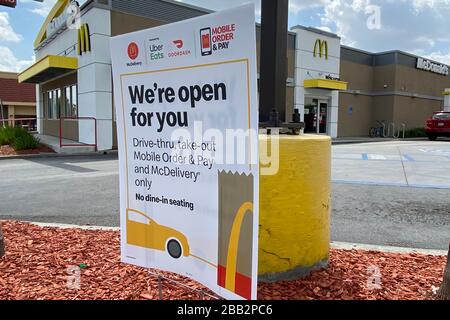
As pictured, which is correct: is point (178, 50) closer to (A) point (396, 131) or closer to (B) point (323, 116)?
(B) point (323, 116)

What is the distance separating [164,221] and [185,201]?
259 millimetres

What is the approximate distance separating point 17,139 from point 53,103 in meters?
7.57

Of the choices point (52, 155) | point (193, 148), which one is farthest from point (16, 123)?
point (193, 148)

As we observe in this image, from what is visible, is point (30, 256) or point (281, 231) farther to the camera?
point (30, 256)

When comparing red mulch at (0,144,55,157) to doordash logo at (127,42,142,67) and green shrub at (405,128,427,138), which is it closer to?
doordash logo at (127,42,142,67)

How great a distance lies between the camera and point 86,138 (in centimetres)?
1711

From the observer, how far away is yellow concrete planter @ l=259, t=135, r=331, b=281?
3.14m

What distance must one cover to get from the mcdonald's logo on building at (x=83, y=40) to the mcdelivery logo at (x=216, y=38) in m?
15.4

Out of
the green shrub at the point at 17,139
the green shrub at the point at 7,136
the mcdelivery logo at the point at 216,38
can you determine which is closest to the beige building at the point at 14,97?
the green shrub at the point at 7,136

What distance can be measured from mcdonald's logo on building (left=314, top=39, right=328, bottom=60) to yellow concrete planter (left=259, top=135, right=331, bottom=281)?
2357 cm

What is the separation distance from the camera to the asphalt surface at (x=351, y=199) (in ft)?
17.0
